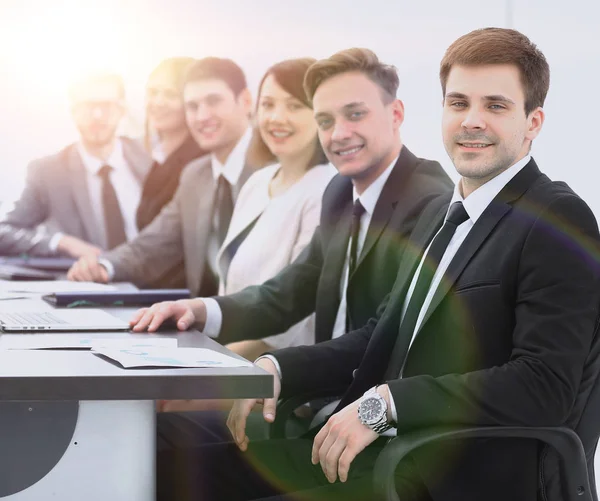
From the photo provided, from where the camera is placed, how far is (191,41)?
3.78 meters

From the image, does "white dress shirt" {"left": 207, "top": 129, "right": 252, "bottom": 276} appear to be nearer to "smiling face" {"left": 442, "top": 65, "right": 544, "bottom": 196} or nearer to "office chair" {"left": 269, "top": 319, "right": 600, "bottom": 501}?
"smiling face" {"left": 442, "top": 65, "right": 544, "bottom": 196}

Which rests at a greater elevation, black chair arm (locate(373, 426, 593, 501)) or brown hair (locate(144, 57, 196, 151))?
brown hair (locate(144, 57, 196, 151))

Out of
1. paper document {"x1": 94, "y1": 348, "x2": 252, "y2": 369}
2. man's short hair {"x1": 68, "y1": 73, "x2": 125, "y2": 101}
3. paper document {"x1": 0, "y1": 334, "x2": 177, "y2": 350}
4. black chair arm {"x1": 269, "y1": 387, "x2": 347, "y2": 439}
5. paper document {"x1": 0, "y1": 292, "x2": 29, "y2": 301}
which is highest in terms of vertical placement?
man's short hair {"x1": 68, "y1": 73, "x2": 125, "y2": 101}

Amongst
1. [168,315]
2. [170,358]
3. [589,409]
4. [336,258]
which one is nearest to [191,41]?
[336,258]

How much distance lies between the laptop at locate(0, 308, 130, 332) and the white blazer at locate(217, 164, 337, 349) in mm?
960

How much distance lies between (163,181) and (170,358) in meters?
2.13

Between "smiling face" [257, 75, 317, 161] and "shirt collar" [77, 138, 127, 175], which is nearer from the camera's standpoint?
"smiling face" [257, 75, 317, 161]

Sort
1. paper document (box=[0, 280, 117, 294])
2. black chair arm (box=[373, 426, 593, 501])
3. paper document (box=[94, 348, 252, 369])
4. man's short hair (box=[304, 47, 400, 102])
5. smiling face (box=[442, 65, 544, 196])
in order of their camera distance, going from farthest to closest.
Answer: paper document (box=[0, 280, 117, 294]) < man's short hair (box=[304, 47, 400, 102]) < smiling face (box=[442, 65, 544, 196]) < paper document (box=[94, 348, 252, 369]) < black chair arm (box=[373, 426, 593, 501])

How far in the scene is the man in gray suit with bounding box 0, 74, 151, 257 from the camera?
387cm

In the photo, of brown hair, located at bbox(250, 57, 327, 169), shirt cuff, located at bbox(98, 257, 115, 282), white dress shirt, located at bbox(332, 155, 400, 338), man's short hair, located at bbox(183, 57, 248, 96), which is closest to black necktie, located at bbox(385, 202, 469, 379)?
white dress shirt, located at bbox(332, 155, 400, 338)

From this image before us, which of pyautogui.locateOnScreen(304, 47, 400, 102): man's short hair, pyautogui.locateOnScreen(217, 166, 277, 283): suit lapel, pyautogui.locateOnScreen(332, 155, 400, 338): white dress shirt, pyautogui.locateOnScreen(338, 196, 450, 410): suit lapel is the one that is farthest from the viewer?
pyautogui.locateOnScreen(217, 166, 277, 283): suit lapel

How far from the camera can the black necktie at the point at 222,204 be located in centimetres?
381

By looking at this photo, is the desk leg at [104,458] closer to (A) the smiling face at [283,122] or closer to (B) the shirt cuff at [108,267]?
(A) the smiling face at [283,122]

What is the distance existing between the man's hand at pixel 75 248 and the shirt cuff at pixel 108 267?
34 mm
